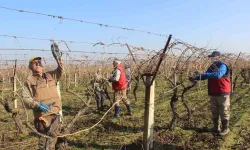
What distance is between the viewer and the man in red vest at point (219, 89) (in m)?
5.59

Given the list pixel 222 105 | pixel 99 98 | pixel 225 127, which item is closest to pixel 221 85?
pixel 222 105

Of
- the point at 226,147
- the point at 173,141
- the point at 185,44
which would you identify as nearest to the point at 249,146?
the point at 226,147

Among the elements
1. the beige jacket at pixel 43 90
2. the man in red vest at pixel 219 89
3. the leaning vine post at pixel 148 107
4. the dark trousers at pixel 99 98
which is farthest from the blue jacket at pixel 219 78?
the dark trousers at pixel 99 98

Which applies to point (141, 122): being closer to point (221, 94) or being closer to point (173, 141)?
point (173, 141)

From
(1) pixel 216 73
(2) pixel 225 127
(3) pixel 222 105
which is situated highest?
(1) pixel 216 73

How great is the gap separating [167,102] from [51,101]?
21.5 feet

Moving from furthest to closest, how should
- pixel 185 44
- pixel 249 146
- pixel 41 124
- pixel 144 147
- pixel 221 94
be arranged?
pixel 221 94
pixel 249 146
pixel 144 147
pixel 185 44
pixel 41 124

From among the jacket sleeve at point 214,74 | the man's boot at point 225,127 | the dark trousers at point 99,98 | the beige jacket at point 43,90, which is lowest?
the man's boot at point 225,127

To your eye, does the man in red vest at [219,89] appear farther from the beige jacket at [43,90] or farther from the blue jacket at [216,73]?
the beige jacket at [43,90]

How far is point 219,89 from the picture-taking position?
A: 577 centimetres

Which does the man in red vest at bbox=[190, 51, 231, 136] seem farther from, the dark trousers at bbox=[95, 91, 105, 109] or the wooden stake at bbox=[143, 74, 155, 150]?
the dark trousers at bbox=[95, 91, 105, 109]

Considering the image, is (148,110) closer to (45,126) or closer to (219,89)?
(45,126)

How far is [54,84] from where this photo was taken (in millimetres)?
4191

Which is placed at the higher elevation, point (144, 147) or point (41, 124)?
point (41, 124)
